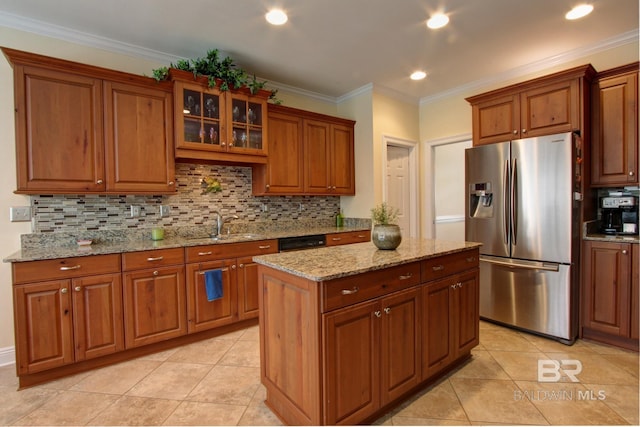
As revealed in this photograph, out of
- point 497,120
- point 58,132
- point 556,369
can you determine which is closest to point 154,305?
point 58,132

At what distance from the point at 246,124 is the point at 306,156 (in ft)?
2.87

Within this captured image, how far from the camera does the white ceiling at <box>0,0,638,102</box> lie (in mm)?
2381

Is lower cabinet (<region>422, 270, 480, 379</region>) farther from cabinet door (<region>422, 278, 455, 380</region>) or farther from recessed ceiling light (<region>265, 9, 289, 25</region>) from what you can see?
recessed ceiling light (<region>265, 9, 289, 25</region>)

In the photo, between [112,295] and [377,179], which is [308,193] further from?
[112,295]

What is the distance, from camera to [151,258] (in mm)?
2547

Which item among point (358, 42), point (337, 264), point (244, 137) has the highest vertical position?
point (358, 42)

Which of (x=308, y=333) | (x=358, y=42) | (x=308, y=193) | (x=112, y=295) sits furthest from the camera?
(x=308, y=193)

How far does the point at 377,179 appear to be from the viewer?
159 inches

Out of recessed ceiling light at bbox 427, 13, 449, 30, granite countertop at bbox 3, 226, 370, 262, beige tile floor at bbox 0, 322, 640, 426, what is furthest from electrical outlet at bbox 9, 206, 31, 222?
recessed ceiling light at bbox 427, 13, 449, 30

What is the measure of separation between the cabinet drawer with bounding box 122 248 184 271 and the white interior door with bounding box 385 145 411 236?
2878mm

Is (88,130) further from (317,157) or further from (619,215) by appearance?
(619,215)

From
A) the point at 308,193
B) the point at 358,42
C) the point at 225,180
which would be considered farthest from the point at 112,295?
the point at 358,42

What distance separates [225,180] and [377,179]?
186 cm

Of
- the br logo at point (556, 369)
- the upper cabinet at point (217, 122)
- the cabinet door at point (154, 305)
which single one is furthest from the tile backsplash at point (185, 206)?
the br logo at point (556, 369)
